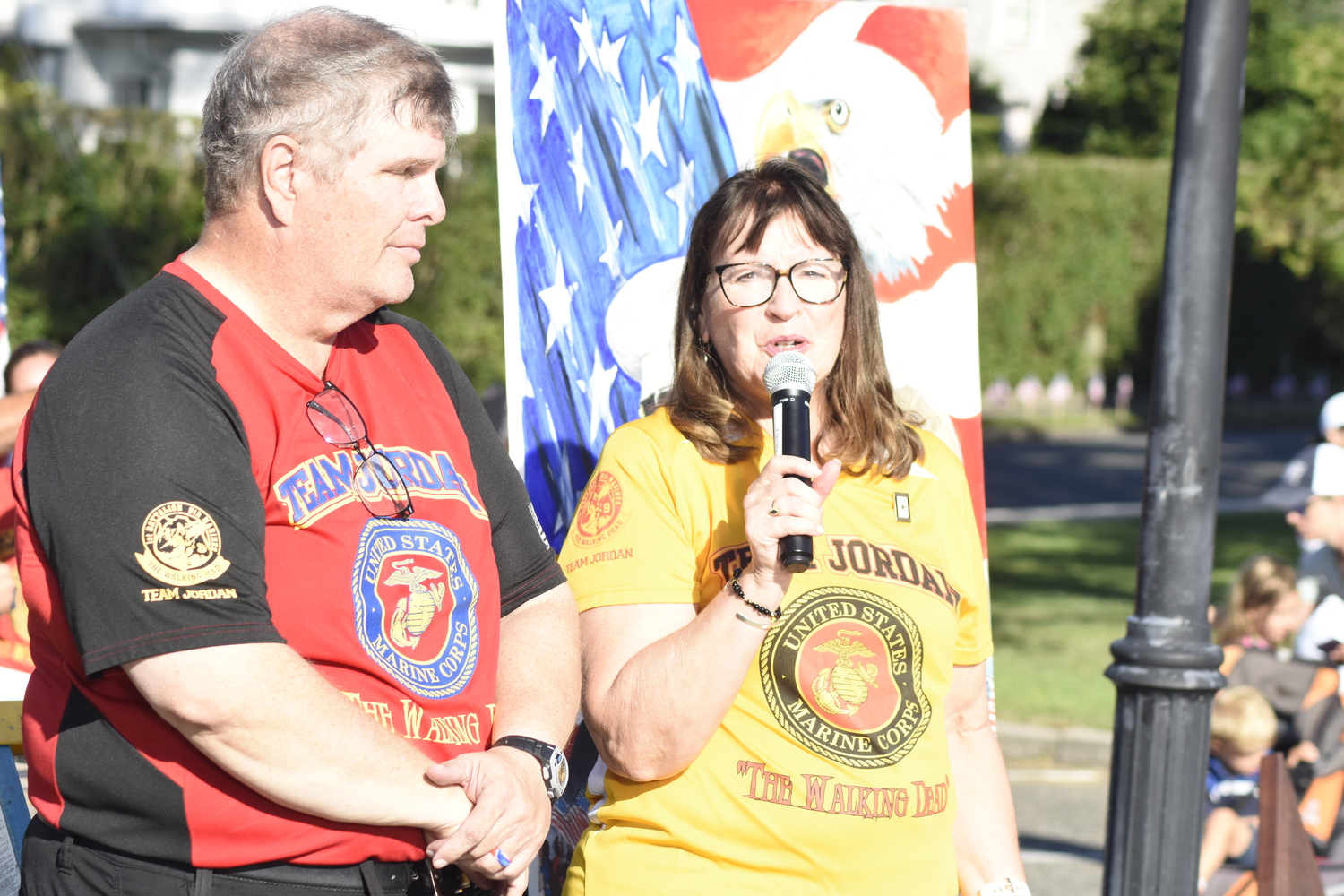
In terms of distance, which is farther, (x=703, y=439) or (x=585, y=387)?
(x=585, y=387)

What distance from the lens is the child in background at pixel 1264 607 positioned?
5363mm

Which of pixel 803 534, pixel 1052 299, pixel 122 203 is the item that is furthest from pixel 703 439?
pixel 1052 299

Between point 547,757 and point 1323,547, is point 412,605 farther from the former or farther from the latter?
point 1323,547

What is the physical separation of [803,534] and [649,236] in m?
1.23

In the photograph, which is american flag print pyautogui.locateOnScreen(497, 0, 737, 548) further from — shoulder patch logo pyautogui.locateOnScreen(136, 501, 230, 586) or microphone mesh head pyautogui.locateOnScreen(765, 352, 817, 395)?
shoulder patch logo pyautogui.locateOnScreen(136, 501, 230, 586)

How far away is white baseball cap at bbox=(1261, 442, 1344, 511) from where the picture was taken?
5500mm

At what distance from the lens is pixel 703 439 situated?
7.52 feet

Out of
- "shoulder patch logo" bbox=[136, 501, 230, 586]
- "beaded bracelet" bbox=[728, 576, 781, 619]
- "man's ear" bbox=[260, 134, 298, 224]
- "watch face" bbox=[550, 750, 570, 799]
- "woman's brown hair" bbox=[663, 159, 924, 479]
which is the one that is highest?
"man's ear" bbox=[260, 134, 298, 224]

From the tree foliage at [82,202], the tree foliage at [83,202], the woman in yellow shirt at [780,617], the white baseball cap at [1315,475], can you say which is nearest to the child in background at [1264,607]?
the white baseball cap at [1315,475]

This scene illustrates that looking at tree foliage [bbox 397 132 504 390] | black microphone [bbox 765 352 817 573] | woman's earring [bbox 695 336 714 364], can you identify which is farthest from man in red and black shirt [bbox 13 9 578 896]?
tree foliage [bbox 397 132 504 390]

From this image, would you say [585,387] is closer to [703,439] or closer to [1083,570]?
[703,439]

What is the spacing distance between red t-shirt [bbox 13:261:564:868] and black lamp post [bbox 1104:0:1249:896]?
172 centimetres

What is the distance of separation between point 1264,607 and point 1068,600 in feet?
16.6

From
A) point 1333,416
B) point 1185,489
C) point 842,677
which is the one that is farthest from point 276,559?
point 1333,416
